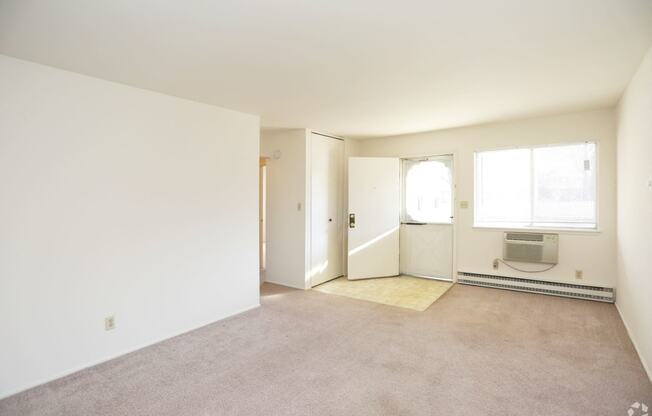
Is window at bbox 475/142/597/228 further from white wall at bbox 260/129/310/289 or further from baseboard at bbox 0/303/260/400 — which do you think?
baseboard at bbox 0/303/260/400

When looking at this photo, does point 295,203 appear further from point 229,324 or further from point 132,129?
point 132,129

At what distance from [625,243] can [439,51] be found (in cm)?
276

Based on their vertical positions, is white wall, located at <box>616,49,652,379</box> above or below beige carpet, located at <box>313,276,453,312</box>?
above

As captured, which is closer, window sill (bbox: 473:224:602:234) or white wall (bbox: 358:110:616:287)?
white wall (bbox: 358:110:616:287)

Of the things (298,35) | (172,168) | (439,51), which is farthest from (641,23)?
(172,168)

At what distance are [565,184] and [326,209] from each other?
3156mm

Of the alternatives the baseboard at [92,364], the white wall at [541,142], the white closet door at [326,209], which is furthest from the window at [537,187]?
the baseboard at [92,364]

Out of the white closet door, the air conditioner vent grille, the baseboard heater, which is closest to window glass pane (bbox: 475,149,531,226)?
the air conditioner vent grille

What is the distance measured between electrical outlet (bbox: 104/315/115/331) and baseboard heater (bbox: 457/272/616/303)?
4298mm

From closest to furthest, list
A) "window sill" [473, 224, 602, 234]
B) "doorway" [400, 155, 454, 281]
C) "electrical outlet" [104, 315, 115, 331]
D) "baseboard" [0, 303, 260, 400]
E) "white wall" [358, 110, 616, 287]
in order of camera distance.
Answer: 1. "baseboard" [0, 303, 260, 400]
2. "electrical outlet" [104, 315, 115, 331]
3. "white wall" [358, 110, 616, 287]
4. "window sill" [473, 224, 602, 234]
5. "doorway" [400, 155, 454, 281]

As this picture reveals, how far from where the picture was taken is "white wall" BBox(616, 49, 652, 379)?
238 cm

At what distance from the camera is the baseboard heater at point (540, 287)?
4020 mm

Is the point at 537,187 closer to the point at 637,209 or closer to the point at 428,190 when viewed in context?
the point at 428,190

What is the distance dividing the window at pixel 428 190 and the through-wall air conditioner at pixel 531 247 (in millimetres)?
933
